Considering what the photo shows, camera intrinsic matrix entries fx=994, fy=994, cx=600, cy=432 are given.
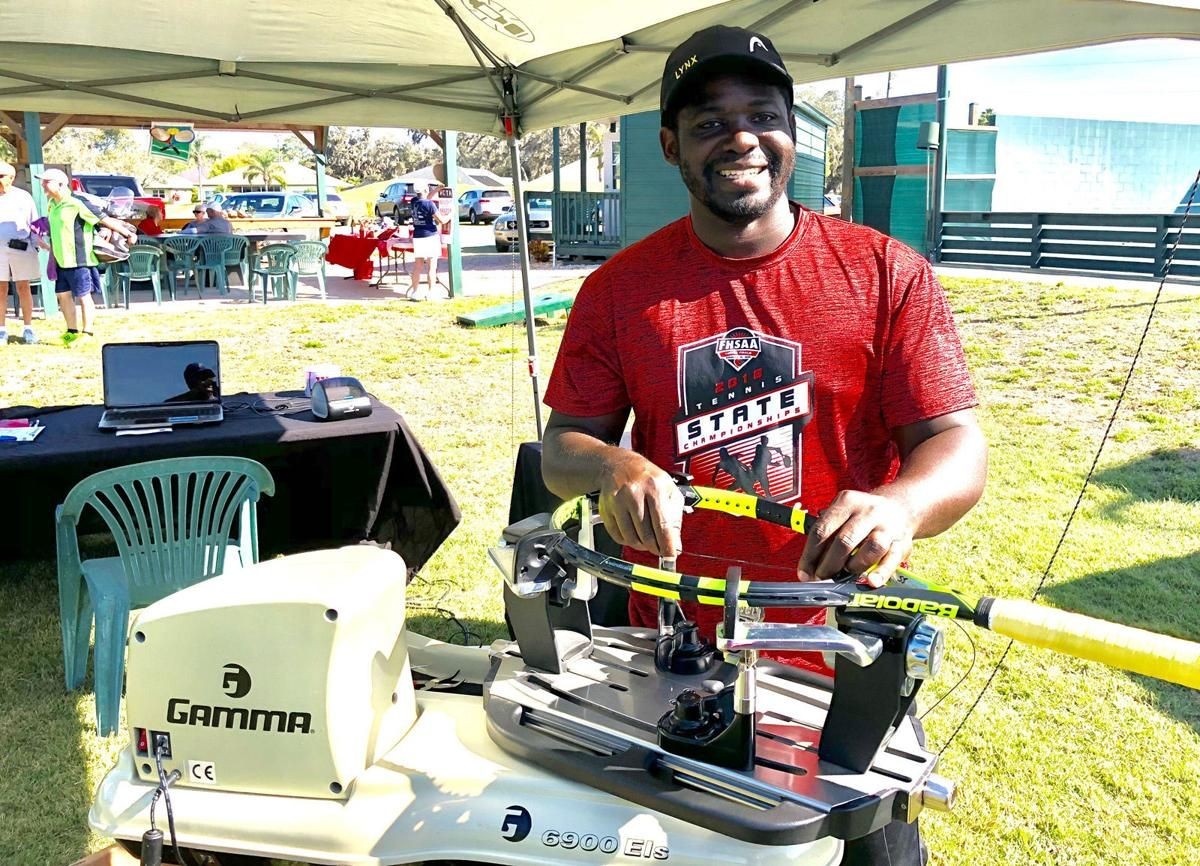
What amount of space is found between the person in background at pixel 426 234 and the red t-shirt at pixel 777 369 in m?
12.7

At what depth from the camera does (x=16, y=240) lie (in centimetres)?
1118

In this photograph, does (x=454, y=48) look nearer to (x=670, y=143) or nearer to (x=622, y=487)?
(x=670, y=143)

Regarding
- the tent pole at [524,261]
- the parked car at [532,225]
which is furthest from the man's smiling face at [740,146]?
the parked car at [532,225]

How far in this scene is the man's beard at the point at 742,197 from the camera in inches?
68.5

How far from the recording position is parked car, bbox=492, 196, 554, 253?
2321 centimetres

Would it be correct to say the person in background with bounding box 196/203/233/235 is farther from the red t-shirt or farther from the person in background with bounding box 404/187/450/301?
the red t-shirt

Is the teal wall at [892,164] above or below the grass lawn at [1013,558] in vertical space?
above

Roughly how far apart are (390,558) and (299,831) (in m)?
0.44

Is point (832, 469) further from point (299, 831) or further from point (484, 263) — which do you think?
point (484, 263)

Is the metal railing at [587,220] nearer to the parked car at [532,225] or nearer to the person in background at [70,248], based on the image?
the parked car at [532,225]

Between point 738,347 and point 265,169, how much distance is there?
58.9 meters

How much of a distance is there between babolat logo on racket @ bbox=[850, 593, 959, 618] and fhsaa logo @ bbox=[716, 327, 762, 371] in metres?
0.66

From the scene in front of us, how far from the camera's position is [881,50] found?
3762 millimetres

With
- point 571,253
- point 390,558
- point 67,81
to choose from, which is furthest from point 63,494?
point 571,253
